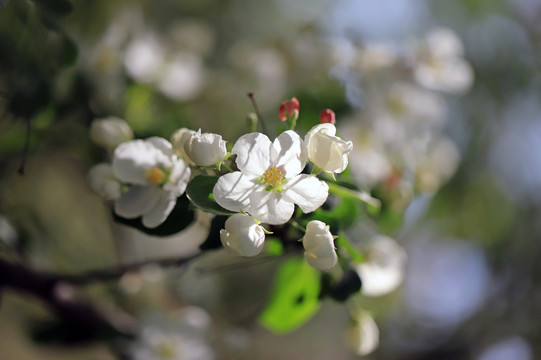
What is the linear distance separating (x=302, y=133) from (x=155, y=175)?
41 centimetres

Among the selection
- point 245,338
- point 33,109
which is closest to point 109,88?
point 33,109

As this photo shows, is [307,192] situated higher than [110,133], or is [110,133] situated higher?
[110,133]

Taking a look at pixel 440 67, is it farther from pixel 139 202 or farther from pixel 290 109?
pixel 139 202

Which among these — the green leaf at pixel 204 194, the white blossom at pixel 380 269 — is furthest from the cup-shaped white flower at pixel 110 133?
the white blossom at pixel 380 269

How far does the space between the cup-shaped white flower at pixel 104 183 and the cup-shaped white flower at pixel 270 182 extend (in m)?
0.18

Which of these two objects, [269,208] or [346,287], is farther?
[346,287]

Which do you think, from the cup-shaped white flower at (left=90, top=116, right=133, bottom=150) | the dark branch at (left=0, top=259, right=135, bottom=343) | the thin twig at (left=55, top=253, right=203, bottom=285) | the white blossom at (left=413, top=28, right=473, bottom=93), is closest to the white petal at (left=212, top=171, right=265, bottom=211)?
the cup-shaped white flower at (left=90, top=116, right=133, bottom=150)

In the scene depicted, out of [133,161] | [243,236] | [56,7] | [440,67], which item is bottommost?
[243,236]

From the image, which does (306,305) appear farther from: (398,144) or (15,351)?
(15,351)

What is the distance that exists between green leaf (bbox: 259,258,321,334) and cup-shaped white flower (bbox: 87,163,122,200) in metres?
0.32

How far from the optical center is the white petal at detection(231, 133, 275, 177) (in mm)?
543

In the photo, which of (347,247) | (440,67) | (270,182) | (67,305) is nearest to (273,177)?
(270,182)

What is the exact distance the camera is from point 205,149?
54cm

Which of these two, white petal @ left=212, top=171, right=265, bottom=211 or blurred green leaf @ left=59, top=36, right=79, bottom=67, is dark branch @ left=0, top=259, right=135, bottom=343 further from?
white petal @ left=212, top=171, right=265, bottom=211
